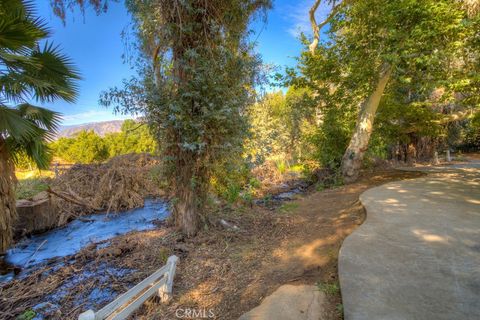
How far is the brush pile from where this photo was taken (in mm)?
7438

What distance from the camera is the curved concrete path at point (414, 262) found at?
2.03m

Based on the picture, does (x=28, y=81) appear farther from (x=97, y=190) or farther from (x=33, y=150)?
(x=97, y=190)

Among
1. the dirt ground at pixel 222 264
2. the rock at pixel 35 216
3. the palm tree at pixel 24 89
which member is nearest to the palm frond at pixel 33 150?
the palm tree at pixel 24 89

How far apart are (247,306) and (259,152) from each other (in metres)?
2.54

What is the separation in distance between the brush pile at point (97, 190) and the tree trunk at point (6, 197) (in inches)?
96.8

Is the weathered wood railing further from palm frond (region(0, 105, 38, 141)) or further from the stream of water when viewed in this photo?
palm frond (region(0, 105, 38, 141))

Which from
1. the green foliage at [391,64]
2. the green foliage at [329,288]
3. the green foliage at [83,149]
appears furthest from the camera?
the green foliage at [83,149]

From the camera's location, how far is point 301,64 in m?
8.16

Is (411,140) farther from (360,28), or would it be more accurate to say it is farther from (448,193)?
(448,193)

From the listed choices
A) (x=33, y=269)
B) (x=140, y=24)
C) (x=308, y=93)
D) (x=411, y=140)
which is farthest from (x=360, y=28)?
(x=33, y=269)

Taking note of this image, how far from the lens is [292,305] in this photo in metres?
2.45

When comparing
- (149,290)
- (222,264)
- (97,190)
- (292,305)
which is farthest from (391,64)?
(97,190)

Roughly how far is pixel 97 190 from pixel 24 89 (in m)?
4.91

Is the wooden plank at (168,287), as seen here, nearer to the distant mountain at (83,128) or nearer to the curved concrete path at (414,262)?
the curved concrete path at (414,262)
